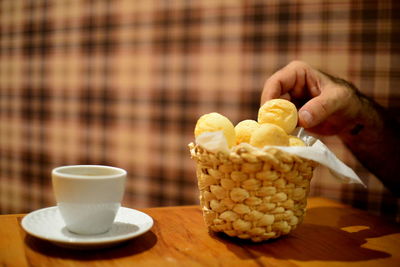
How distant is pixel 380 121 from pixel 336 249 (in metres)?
0.68

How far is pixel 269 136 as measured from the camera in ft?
1.73

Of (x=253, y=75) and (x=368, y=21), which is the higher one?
(x=368, y=21)

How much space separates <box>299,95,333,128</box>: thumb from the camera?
71 centimetres

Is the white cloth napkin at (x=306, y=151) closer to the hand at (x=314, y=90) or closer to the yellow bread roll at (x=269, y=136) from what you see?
the yellow bread roll at (x=269, y=136)

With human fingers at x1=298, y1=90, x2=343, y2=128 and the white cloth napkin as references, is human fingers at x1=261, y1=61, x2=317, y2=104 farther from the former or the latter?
the white cloth napkin

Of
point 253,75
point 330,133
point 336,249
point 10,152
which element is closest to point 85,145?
point 10,152

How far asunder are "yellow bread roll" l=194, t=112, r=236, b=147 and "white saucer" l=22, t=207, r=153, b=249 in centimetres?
17

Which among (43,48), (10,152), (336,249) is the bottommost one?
(10,152)

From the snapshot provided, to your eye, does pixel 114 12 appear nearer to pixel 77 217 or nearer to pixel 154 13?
pixel 154 13

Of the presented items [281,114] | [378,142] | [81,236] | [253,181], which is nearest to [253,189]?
[253,181]

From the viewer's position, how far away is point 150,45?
1560mm

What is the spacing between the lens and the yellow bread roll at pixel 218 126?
54 cm

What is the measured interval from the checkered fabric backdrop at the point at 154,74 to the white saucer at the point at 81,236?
Result: 901mm

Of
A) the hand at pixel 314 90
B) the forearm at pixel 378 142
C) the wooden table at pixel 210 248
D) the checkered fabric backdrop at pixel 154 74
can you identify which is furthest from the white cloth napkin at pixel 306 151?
the checkered fabric backdrop at pixel 154 74
